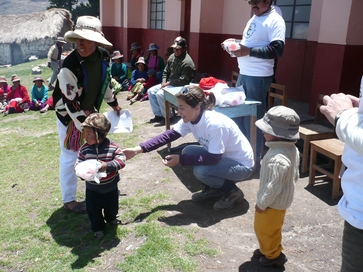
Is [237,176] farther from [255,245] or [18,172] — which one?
[18,172]

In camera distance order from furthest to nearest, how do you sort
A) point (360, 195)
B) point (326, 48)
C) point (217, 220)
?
1. point (326, 48)
2. point (217, 220)
3. point (360, 195)

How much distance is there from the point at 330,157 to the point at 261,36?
4.97 feet

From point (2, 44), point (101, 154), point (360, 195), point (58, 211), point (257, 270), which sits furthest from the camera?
point (2, 44)

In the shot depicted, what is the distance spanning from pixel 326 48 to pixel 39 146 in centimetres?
488

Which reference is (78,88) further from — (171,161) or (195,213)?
(195,213)

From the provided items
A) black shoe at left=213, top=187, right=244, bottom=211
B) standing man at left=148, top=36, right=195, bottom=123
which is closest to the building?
standing man at left=148, top=36, right=195, bottom=123

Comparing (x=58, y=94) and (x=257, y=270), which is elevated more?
(x=58, y=94)

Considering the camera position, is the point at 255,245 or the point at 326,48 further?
the point at 326,48

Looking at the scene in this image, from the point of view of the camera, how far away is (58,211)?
4094 mm

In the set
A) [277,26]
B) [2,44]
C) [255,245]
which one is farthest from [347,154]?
[2,44]

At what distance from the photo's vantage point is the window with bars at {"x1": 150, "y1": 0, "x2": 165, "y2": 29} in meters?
12.0

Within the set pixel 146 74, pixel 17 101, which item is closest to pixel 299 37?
pixel 146 74

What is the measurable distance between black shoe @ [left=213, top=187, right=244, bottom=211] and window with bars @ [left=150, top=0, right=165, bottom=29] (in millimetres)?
9351

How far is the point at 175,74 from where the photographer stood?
22.9ft
